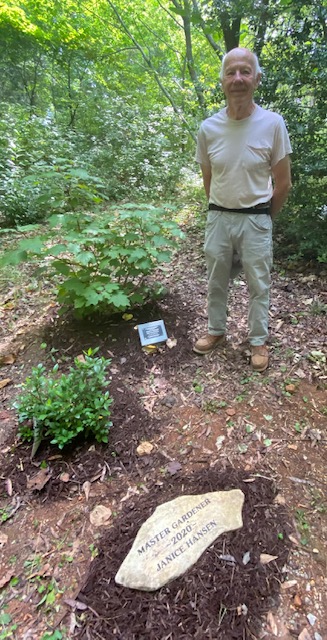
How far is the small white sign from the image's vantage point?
9.28 ft

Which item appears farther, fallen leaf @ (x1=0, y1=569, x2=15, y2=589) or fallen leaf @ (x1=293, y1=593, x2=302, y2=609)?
fallen leaf @ (x1=0, y1=569, x2=15, y2=589)

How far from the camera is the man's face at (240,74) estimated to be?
1974 millimetres

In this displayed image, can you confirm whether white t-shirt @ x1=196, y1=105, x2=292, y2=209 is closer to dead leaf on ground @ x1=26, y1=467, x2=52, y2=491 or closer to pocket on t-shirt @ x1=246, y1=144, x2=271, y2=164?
pocket on t-shirt @ x1=246, y1=144, x2=271, y2=164

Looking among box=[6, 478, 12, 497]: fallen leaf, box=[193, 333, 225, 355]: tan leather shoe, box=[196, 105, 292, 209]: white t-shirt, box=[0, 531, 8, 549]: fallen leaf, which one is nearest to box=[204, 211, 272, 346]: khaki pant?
box=[196, 105, 292, 209]: white t-shirt

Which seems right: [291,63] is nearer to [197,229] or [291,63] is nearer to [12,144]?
[197,229]

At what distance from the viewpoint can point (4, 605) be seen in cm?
145

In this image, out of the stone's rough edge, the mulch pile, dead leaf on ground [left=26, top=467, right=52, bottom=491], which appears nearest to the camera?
the mulch pile

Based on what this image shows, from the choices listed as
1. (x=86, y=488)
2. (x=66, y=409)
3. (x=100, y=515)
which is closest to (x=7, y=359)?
(x=66, y=409)

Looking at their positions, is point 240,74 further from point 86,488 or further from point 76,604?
Answer: point 76,604

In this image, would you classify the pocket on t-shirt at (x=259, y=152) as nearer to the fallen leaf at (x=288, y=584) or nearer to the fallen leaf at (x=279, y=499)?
the fallen leaf at (x=279, y=499)

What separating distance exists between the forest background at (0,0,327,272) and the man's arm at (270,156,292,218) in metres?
1.33

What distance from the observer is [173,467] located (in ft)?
6.49

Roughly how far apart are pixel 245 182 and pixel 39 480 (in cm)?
221

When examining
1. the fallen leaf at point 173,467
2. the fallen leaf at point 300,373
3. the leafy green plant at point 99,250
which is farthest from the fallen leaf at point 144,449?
the fallen leaf at point 300,373
